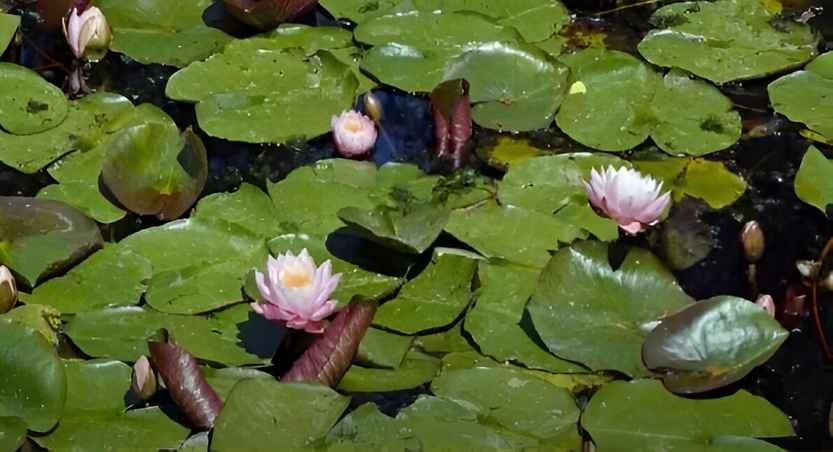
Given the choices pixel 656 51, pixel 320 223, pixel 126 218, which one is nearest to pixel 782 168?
pixel 656 51

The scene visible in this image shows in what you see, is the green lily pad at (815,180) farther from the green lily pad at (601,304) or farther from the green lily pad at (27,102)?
the green lily pad at (27,102)

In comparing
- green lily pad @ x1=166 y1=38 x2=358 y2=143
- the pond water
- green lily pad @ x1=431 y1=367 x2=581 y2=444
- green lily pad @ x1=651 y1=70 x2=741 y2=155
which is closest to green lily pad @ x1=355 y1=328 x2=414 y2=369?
the pond water

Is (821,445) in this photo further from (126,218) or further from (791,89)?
(126,218)

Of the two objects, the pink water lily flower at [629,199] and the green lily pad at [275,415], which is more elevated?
the pink water lily flower at [629,199]

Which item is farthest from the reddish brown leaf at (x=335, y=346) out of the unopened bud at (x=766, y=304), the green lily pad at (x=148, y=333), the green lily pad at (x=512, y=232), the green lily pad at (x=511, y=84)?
the green lily pad at (x=511, y=84)

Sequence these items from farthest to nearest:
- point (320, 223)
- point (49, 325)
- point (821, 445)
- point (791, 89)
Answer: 1. point (791, 89)
2. point (320, 223)
3. point (49, 325)
4. point (821, 445)

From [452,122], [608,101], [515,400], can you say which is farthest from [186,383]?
[608,101]

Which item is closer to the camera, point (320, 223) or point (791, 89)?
point (320, 223)
